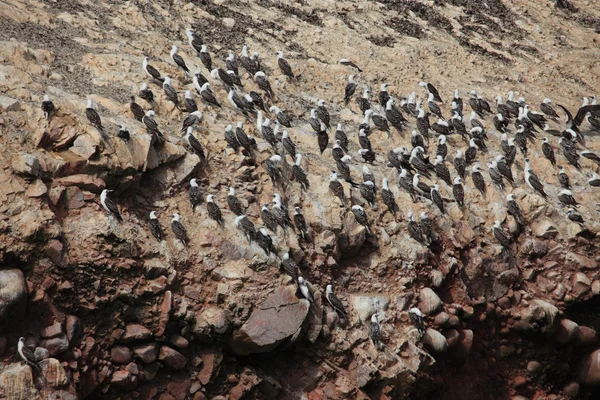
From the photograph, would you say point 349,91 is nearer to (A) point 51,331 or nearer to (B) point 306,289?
(B) point 306,289

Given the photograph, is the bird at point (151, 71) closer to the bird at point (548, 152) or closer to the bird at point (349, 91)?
the bird at point (349, 91)

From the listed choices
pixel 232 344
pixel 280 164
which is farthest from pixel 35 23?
pixel 232 344

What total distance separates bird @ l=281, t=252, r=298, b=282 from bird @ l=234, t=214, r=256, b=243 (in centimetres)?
84

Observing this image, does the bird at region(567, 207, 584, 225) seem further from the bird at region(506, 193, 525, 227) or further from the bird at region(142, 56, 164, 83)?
the bird at region(142, 56, 164, 83)

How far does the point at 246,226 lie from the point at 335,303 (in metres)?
2.61

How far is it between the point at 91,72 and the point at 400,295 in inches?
366

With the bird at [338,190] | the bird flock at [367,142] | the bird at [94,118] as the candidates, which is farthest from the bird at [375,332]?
the bird at [94,118]

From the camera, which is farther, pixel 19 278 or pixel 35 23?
pixel 35 23

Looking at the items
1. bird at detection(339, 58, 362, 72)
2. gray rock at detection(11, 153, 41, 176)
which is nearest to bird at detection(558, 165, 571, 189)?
bird at detection(339, 58, 362, 72)

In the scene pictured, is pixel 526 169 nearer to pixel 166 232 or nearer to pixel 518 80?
pixel 518 80

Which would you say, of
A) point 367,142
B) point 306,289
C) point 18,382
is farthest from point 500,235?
point 18,382

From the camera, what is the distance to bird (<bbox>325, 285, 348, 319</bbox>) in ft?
49.9

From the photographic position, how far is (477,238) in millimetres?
17953

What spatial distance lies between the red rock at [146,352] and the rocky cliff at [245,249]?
43 millimetres
